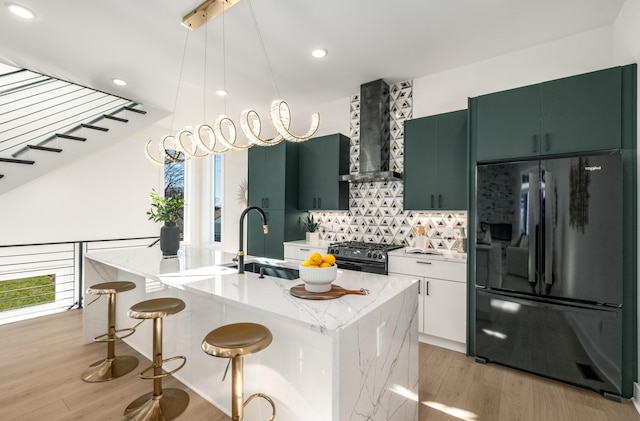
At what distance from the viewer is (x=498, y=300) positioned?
2.60 m

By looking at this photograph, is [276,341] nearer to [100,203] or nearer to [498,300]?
[498,300]

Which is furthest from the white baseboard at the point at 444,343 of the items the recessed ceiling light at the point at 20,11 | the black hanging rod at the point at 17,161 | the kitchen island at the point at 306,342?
the black hanging rod at the point at 17,161

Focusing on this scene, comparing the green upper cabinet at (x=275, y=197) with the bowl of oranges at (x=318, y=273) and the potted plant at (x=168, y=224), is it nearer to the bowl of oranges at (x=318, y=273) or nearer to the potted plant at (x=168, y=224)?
the potted plant at (x=168, y=224)

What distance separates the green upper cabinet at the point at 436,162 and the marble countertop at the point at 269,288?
5.50 ft

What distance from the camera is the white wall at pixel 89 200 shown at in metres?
4.11

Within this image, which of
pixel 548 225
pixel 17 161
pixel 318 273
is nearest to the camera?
pixel 318 273

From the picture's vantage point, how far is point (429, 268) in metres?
3.05

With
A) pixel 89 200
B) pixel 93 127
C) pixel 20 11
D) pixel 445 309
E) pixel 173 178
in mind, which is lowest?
pixel 445 309

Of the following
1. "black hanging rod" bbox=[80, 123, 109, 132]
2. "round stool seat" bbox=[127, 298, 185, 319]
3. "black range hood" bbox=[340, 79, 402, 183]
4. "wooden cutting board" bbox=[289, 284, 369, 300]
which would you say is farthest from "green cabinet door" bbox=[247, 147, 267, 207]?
"wooden cutting board" bbox=[289, 284, 369, 300]

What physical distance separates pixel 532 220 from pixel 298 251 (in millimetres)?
2714

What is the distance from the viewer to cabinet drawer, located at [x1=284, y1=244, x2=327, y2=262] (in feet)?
13.0

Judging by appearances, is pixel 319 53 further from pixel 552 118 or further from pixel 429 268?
pixel 429 268

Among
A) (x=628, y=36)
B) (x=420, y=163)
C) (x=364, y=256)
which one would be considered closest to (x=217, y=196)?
(x=364, y=256)

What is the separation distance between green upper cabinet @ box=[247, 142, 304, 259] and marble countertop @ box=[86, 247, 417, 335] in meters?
1.69
